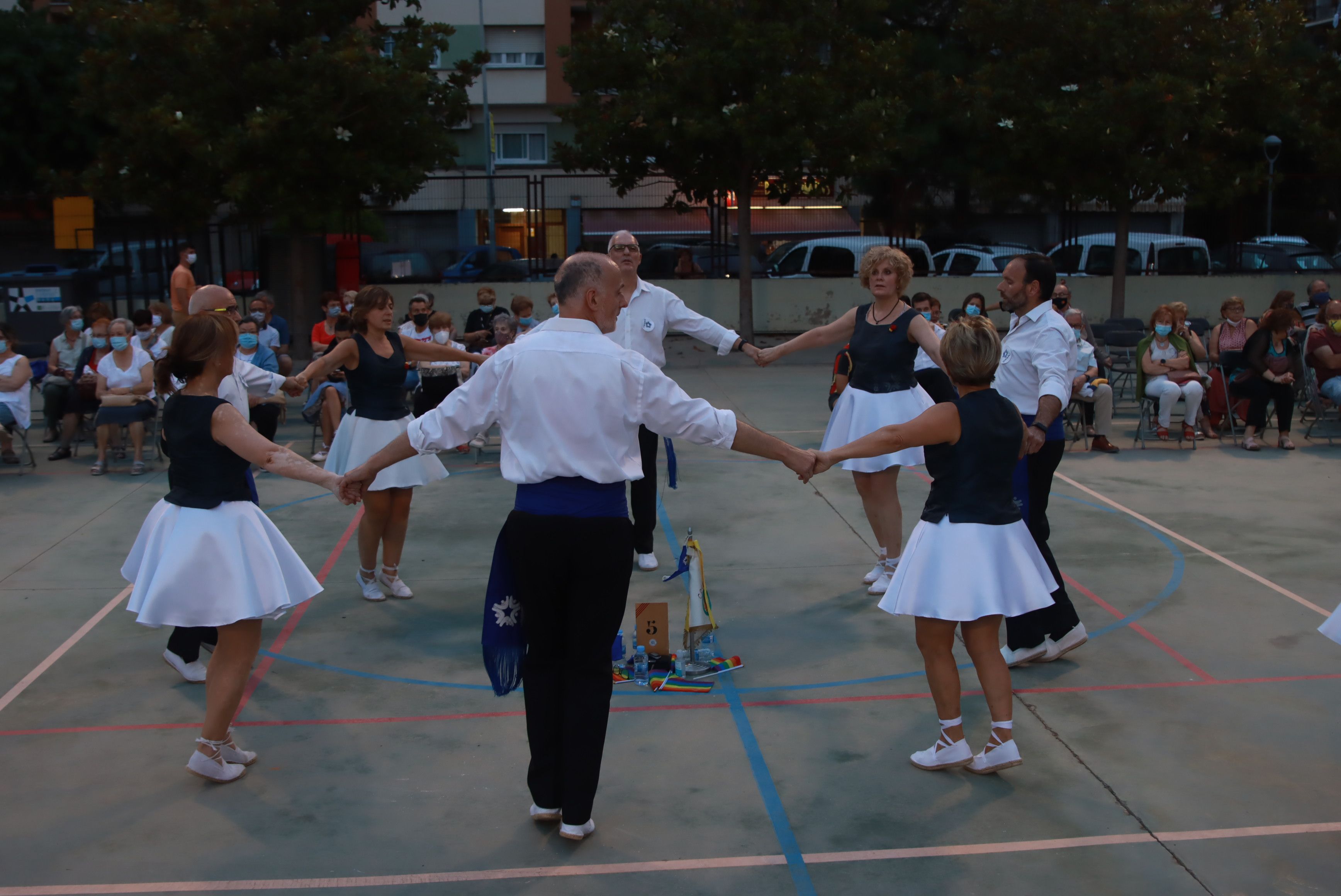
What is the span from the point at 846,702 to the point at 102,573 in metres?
4.86

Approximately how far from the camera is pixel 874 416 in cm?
672

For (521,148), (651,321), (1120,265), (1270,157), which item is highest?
(521,148)

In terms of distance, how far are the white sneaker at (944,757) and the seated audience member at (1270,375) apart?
8057mm

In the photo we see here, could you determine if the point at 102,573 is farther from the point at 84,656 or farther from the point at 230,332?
the point at 230,332

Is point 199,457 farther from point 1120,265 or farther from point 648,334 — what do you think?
→ point 1120,265

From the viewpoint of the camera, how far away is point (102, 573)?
7418 millimetres

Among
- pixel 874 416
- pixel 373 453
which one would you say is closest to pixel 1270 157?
pixel 874 416

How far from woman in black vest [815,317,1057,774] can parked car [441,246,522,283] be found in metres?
18.3

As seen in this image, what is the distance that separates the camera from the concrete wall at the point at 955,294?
72.5ft

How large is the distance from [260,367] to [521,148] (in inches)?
1257

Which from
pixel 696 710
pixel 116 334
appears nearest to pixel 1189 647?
pixel 696 710

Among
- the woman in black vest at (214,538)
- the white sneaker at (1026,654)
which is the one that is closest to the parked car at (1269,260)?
the white sneaker at (1026,654)

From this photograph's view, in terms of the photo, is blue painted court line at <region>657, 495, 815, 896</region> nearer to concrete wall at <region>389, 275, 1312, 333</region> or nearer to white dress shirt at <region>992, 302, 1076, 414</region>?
white dress shirt at <region>992, 302, 1076, 414</region>

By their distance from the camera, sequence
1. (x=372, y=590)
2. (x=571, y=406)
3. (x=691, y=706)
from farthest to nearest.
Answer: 1. (x=372, y=590)
2. (x=691, y=706)
3. (x=571, y=406)
